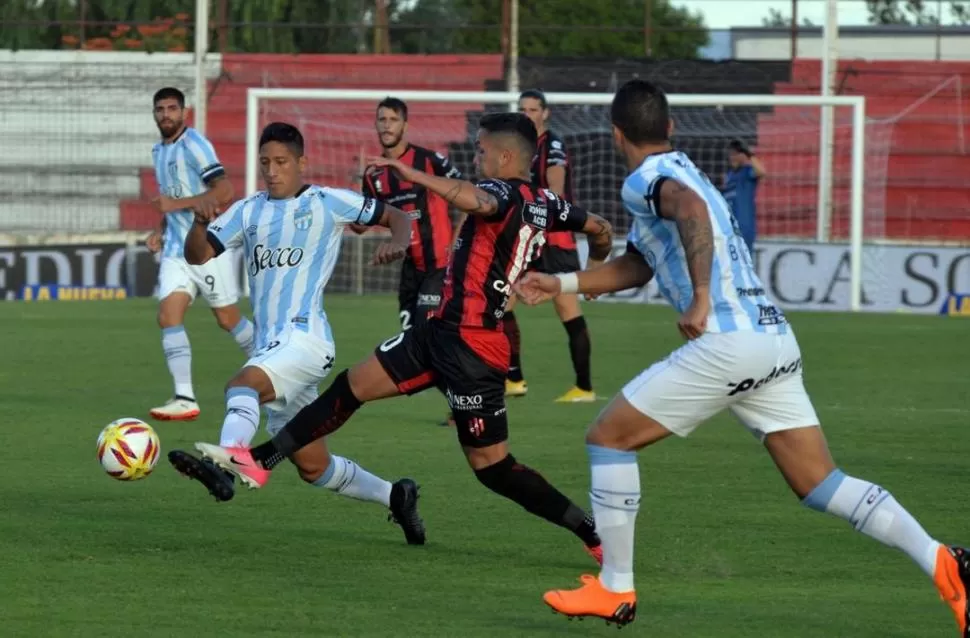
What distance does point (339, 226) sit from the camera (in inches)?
314

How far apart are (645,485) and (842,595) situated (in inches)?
107

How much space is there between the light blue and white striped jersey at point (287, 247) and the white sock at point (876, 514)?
2718mm

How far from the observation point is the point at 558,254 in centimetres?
1292

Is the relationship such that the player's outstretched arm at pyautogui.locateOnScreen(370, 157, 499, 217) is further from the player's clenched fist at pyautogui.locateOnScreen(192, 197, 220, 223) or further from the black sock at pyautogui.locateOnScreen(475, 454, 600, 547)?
the player's clenched fist at pyautogui.locateOnScreen(192, 197, 220, 223)

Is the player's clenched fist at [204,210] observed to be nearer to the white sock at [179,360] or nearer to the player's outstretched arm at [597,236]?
the player's outstretched arm at [597,236]

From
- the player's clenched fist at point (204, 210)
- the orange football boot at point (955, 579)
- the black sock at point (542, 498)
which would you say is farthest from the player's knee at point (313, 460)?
the orange football boot at point (955, 579)

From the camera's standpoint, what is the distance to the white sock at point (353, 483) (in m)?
7.55

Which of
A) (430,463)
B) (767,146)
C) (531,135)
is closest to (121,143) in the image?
(767,146)

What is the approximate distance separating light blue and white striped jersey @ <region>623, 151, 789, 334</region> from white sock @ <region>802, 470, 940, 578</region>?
562 millimetres

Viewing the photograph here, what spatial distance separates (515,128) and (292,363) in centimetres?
145

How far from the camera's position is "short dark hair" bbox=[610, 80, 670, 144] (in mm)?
6012

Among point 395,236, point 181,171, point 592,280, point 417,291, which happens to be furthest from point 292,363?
point 181,171

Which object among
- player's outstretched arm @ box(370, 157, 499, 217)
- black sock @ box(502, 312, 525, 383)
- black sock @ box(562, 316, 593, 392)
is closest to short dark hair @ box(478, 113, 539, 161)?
player's outstretched arm @ box(370, 157, 499, 217)

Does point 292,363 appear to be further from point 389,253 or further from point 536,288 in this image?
point 536,288
